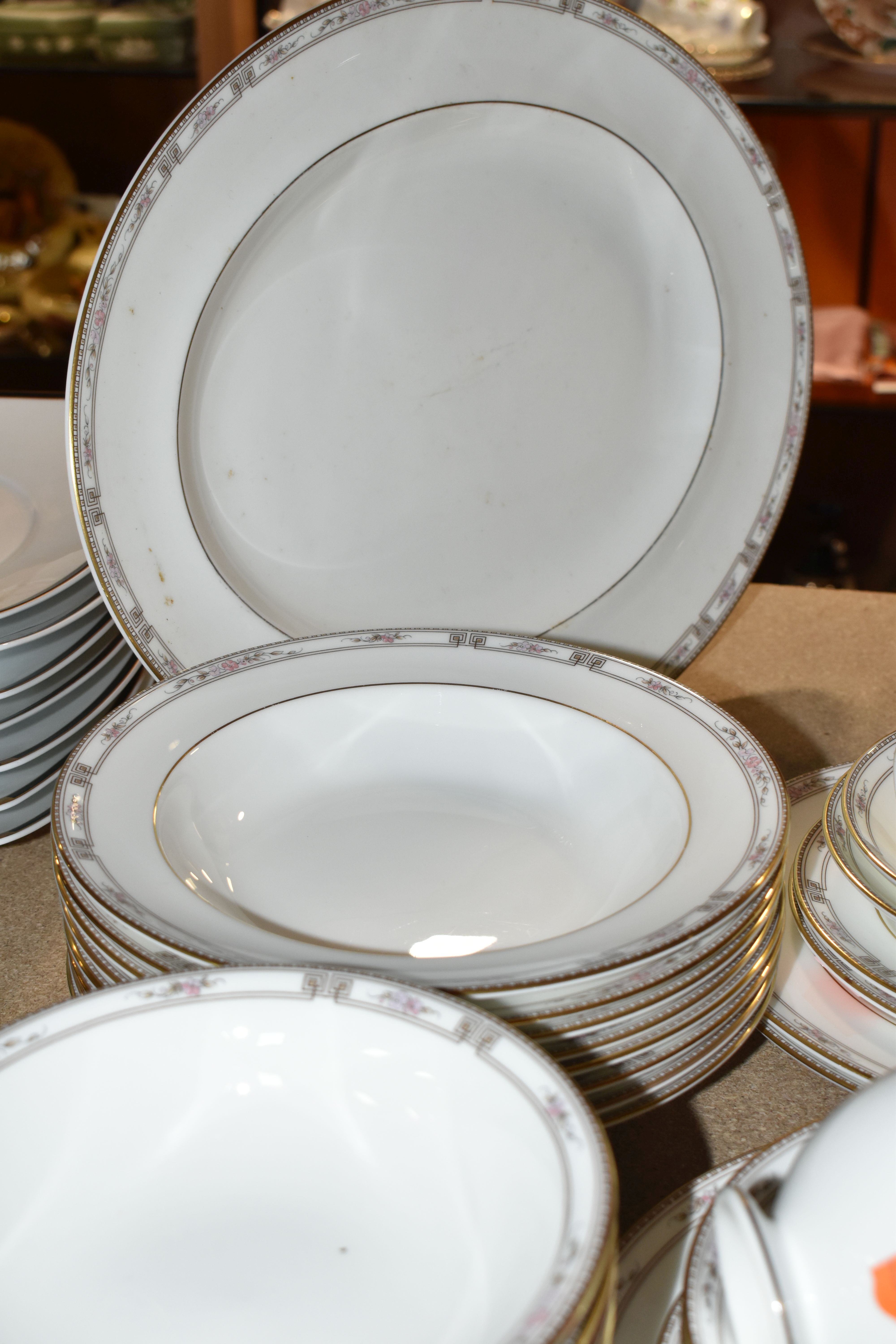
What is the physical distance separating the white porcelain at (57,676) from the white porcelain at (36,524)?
2cm

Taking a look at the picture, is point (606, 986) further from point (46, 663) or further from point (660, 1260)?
point (46, 663)

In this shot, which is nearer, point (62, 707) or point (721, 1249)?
point (721, 1249)

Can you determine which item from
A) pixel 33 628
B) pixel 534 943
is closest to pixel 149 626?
pixel 33 628

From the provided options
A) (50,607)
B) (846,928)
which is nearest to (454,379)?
(50,607)

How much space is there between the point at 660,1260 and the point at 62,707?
0.39 metres

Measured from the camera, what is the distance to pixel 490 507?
67 cm

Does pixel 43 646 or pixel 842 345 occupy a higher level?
pixel 43 646

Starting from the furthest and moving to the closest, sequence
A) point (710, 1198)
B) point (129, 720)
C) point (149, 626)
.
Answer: point (149, 626)
point (129, 720)
point (710, 1198)

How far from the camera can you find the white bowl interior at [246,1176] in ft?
1.06

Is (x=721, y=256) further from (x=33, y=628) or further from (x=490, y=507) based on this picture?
(x=33, y=628)

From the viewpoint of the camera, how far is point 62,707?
23.5 inches

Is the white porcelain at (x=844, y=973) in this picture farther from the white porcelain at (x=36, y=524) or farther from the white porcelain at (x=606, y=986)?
the white porcelain at (x=36, y=524)

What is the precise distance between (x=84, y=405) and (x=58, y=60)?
143cm

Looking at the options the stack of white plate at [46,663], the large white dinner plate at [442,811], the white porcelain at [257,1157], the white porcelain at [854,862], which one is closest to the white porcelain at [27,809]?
the stack of white plate at [46,663]
